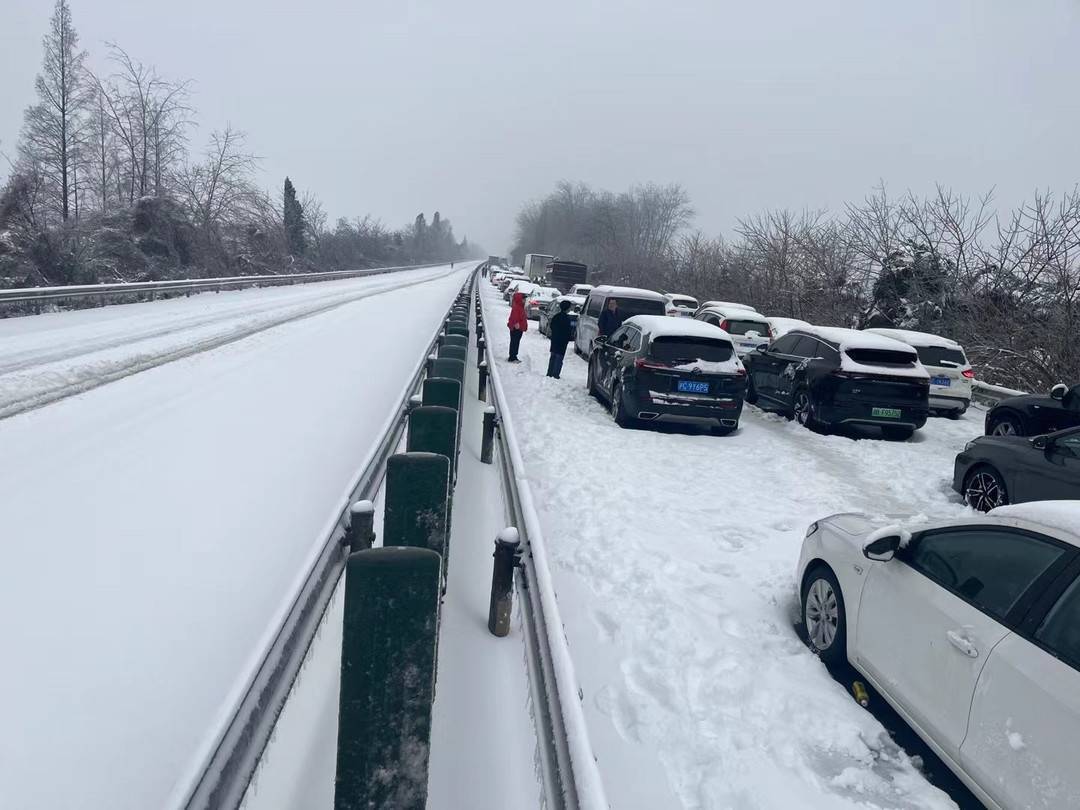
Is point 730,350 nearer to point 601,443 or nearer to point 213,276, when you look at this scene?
point 601,443

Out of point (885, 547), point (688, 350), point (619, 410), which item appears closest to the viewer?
point (885, 547)

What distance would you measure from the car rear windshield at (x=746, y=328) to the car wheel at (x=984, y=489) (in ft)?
34.7

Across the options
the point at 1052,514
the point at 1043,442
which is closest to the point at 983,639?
the point at 1052,514

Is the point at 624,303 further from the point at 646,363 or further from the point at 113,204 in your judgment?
the point at 113,204

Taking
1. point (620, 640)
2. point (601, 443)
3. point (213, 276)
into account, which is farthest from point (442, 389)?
point (213, 276)

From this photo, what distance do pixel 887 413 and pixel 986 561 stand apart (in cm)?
805

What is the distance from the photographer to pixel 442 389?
7.49 metres

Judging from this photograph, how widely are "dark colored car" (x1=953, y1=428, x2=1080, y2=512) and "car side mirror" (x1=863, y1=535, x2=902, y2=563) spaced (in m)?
3.47

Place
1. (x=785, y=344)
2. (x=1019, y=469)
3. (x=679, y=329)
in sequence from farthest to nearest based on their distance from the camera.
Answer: (x=785, y=344) < (x=679, y=329) < (x=1019, y=469)

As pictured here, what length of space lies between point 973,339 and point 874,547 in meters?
19.5

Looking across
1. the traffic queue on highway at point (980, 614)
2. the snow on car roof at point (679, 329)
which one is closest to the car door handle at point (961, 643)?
the traffic queue on highway at point (980, 614)

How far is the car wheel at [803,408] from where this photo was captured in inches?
452

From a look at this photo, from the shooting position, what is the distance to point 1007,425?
10.2 meters

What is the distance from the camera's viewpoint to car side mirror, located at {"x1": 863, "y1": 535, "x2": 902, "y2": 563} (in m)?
3.87
